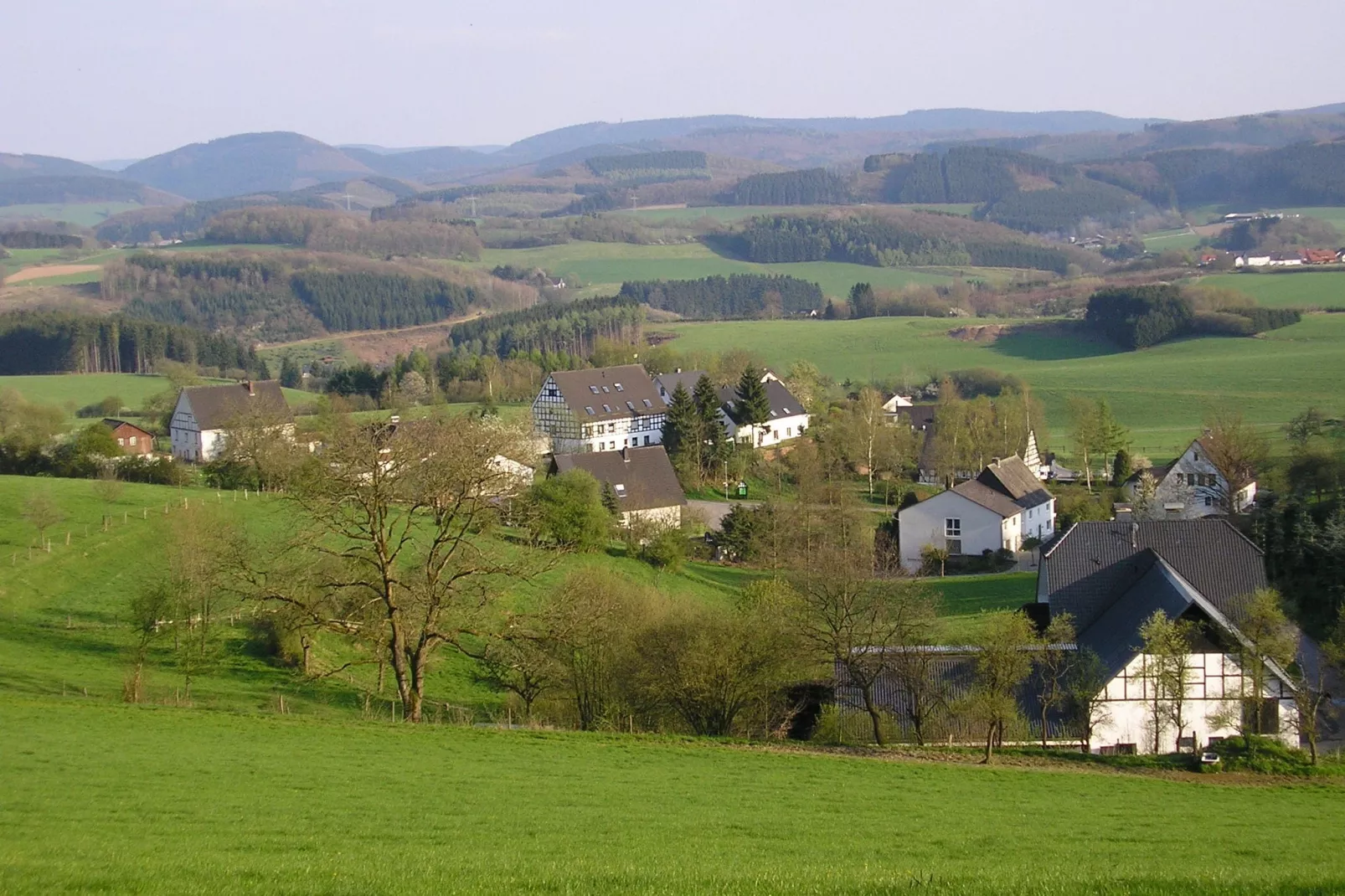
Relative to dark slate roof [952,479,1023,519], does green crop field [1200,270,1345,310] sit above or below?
above

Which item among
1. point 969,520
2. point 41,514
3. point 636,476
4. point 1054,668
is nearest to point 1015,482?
point 969,520

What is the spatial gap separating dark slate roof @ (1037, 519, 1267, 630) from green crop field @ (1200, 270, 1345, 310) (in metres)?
74.6

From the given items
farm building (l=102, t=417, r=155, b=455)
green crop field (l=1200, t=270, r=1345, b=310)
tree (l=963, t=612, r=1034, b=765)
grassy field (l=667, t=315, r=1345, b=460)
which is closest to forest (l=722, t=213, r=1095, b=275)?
green crop field (l=1200, t=270, r=1345, b=310)

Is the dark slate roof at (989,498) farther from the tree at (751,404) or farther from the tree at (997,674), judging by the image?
the tree at (997,674)

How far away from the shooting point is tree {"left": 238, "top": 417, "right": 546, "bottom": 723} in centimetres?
2300

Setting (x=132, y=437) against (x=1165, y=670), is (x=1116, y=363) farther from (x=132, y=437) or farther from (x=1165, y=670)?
(x=1165, y=670)

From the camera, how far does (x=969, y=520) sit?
1933 inches

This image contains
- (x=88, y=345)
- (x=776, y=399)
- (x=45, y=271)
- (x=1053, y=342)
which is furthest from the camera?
(x=45, y=271)

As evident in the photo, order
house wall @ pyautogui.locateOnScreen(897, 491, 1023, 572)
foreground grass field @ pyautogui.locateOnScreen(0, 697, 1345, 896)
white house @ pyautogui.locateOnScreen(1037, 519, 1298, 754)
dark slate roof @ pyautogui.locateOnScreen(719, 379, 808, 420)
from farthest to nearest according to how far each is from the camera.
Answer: dark slate roof @ pyautogui.locateOnScreen(719, 379, 808, 420) → house wall @ pyautogui.locateOnScreen(897, 491, 1023, 572) → white house @ pyautogui.locateOnScreen(1037, 519, 1298, 754) → foreground grass field @ pyautogui.locateOnScreen(0, 697, 1345, 896)

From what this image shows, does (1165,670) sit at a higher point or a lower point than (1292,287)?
lower

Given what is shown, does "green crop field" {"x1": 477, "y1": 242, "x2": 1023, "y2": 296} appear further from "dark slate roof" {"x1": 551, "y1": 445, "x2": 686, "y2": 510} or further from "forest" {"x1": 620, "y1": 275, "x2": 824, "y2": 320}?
"dark slate roof" {"x1": 551, "y1": 445, "x2": 686, "y2": 510}

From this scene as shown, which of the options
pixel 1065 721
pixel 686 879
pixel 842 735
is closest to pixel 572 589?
pixel 842 735

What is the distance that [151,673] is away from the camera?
81.6 ft

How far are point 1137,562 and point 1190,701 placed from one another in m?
7.06
